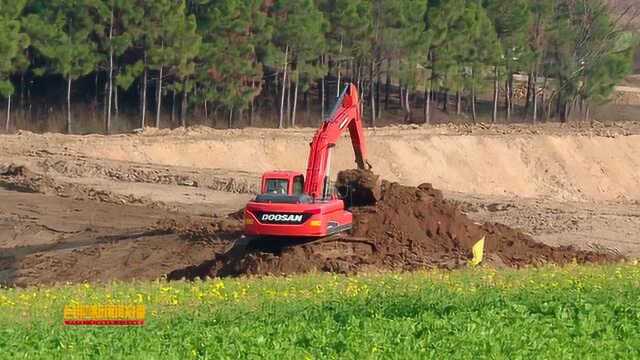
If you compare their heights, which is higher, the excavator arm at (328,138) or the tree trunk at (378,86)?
the excavator arm at (328,138)

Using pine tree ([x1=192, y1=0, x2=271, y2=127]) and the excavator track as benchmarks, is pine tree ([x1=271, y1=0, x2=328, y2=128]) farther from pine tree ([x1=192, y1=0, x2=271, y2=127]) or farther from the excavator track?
the excavator track

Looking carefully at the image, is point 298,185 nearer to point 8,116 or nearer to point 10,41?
point 10,41

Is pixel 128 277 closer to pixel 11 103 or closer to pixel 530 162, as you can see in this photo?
pixel 530 162

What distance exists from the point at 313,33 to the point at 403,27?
623cm

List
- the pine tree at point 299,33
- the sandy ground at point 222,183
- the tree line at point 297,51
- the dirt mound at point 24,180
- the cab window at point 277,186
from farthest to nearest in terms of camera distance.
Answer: the pine tree at point 299,33 < the tree line at point 297,51 < the dirt mound at point 24,180 < the sandy ground at point 222,183 < the cab window at point 277,186

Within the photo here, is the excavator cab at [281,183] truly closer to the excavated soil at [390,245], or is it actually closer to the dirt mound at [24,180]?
the excavated soil at [390,245]

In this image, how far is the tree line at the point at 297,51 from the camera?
5359cm

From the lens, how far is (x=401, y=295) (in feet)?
50.3

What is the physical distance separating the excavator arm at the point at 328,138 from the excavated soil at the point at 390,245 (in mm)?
1005

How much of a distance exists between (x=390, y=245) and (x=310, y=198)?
2.83 m

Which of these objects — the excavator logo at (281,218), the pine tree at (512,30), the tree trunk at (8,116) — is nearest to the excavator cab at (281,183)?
the excavator logo at (281,218)

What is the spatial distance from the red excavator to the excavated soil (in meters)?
0.64

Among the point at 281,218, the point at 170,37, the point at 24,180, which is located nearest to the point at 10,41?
the point at 170,37

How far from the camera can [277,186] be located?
22.9 meters
